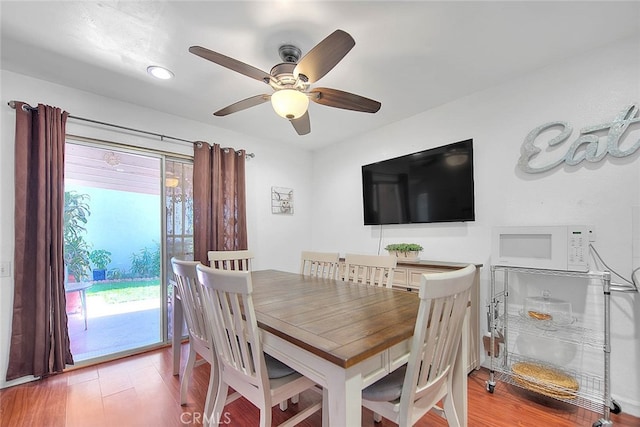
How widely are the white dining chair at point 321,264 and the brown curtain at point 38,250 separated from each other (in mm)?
2016

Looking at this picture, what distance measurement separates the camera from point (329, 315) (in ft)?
4.19

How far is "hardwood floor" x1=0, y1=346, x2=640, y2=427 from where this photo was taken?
5.66 feet

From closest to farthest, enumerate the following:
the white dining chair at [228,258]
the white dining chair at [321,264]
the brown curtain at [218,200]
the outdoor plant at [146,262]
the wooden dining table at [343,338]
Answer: the wooden dining table at [343,338] → the white dining chair at [321,264] → the white dining chair at [228,258] → the outdoor plant at [146,262] → the brown curtain at [218,200]

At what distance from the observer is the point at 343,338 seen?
1.00m

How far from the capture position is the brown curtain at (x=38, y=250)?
2.12m

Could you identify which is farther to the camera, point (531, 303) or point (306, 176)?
point (306, 176)

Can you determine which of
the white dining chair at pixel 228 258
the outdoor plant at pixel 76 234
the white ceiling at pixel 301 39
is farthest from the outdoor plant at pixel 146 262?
the white ceiling at pixel 301 39

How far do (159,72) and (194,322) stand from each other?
6.24ft

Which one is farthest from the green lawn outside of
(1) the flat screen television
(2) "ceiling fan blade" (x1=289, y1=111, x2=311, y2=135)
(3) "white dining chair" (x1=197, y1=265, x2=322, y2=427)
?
(1) the flat screen television

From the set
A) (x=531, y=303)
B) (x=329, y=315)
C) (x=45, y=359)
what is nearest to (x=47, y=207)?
(x=45, y=359)

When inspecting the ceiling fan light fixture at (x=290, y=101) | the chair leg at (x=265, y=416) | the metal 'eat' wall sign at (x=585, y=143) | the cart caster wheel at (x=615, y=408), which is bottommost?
the cart caster wheel at (x=615, y=408)

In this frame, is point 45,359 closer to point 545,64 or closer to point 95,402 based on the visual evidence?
point 95,402

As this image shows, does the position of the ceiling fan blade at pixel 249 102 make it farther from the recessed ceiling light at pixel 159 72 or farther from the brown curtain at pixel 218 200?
the brown curtain at pixel 218 200

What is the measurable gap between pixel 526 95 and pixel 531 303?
1.66 m
